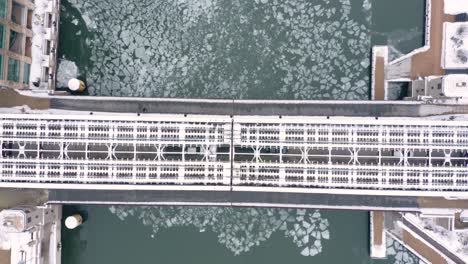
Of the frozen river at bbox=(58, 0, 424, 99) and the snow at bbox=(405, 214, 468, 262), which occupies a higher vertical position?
the frozen river at bbox=(58, 0, 424, 99)

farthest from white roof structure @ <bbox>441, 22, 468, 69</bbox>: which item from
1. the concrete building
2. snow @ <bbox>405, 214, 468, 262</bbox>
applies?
the concrete building

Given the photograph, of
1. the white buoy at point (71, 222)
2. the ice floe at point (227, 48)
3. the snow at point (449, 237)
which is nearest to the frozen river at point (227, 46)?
the ice floe at point (227, 48)

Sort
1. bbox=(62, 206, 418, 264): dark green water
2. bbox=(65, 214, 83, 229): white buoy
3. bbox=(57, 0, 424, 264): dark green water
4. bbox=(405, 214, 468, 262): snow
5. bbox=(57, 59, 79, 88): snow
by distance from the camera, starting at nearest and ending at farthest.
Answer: bbox=(405, 214, 468, 262): snow < bbox=(65, 214, 83, 229): white buoy < bbox=(57, 0, 424, 264): dark green water < bbox=(62, 206, 418, 264): dark green water < bbox=(57, 59, 79, 88): snow

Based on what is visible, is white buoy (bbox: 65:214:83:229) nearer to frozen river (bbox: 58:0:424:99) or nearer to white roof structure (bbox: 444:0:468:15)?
frozen river (bbox: 58:0:424:99)

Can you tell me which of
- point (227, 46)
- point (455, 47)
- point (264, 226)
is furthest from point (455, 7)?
point (264, 226)

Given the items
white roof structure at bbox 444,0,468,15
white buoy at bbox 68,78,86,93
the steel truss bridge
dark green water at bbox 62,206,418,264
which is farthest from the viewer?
dark green water at bbox 62,206,418,264

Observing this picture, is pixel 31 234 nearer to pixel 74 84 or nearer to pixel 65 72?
pixel 74 84
